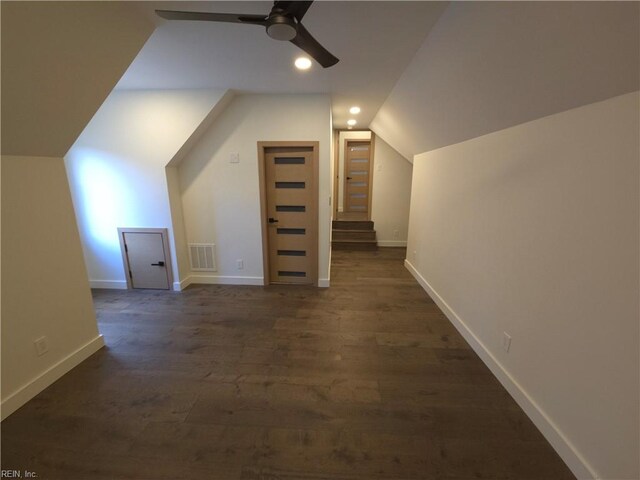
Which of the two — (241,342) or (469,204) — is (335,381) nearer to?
(241,342)

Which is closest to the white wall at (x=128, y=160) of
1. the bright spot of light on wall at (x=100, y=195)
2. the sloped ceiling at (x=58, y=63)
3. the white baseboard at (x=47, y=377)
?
the bright spot of light on wall at (x=100, y=195)

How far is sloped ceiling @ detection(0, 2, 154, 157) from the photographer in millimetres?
1252

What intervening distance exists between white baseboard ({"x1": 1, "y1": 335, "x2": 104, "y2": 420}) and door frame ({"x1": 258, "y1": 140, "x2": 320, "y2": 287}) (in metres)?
1.89

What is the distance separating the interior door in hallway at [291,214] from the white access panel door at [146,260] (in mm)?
Answer: 1399

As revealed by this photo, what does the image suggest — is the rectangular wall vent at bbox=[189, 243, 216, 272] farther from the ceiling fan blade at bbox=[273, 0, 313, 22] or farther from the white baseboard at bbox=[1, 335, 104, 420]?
the ceiling fan blade at bbox=[273, 0, 313, 22]

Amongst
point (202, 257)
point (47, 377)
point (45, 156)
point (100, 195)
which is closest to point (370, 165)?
point (202, 257)

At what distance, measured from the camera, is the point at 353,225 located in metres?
5.66

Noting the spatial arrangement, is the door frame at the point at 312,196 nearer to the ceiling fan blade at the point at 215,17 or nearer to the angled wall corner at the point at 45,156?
the angled wall corner at the point at 45,156

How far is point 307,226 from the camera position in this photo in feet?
11.3

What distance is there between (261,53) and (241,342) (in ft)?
8.26

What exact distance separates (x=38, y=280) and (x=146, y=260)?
1635mm

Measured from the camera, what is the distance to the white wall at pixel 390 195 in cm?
537

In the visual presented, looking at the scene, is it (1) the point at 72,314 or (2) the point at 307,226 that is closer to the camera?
(1) the point at 72,314

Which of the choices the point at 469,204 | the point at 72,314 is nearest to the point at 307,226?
the point at 469,204
